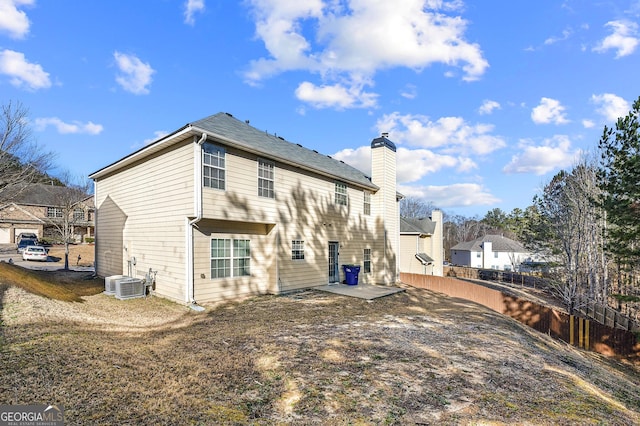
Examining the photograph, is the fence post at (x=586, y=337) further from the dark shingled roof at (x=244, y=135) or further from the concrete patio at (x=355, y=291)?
the dark shingled roof at (x=244, y=135)

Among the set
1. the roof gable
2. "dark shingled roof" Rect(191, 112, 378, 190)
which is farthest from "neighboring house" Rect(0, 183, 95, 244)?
"dark shingled roof" Rect(191, 112, 378, 190)

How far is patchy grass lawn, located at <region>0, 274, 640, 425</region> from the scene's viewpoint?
365cm

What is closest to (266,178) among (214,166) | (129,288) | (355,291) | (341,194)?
(214,166)

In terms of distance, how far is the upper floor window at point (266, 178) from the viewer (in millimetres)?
11445

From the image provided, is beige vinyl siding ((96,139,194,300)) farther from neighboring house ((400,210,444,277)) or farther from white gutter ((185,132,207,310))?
neighboring house ((400,210,444,277))

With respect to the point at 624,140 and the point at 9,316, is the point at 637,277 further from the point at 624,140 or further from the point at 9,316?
the point at 9,316

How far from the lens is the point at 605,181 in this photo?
1341 cm

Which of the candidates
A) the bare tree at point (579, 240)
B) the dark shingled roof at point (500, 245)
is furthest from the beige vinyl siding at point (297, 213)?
the dark shingled roof at point (500, 245)

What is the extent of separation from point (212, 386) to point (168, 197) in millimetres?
7717

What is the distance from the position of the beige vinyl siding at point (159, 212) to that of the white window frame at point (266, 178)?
2.61 m

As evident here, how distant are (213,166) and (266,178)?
228 centimetres

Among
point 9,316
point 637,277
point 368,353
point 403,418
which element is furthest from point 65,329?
point 637,277

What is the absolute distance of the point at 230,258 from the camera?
35.5 feet

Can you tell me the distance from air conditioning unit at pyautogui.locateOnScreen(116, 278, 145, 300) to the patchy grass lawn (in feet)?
5.83
